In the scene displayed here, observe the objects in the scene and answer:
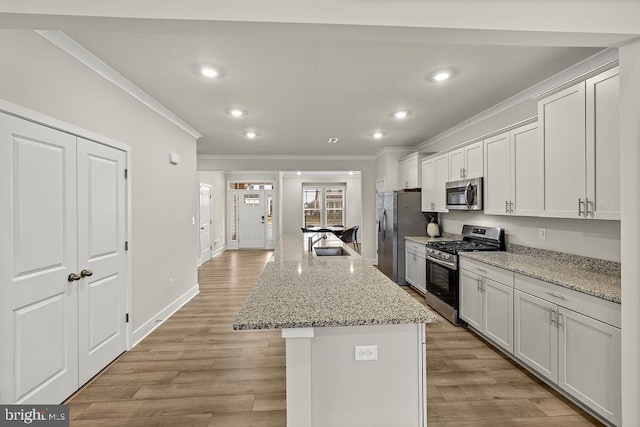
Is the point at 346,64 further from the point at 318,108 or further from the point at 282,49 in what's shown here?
the point at 318,108

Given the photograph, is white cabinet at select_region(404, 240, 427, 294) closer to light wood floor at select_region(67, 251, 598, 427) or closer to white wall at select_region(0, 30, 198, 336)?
light wood floor at select_region(67, 251, 598, 427)

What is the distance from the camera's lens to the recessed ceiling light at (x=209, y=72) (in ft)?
8.22

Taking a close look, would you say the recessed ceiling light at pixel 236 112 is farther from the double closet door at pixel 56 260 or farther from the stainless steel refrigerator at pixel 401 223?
the stainless steel refrigerator at pixel 401 223

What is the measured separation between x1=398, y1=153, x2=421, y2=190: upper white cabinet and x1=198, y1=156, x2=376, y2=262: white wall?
1.00 m

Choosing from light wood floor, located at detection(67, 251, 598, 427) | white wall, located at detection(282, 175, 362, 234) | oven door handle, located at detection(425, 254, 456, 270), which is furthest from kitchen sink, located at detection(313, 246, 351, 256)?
white wall, located at detection(282, 175, 362, 234)

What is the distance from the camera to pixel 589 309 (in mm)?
1856

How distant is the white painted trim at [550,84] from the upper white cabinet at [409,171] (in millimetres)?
620

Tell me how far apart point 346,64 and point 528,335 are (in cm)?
261

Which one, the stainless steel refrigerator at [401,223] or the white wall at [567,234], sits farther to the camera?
the stainless steel refrigerator at [401,223]

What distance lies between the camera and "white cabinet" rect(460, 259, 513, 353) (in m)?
2.60

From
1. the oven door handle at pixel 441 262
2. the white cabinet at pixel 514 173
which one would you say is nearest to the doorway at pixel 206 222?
the oven door handle at pixel 441 262

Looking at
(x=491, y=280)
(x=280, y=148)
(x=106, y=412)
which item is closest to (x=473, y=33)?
(x=491, y=280)

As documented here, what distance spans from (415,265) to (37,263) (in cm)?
432

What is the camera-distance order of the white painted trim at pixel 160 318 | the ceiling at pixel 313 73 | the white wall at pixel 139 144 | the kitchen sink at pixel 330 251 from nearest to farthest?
1. the white wall at pixel 139 144
2. the ceiling at pixel 313 73
3. the white painted trim at pixel 160 318
4. the kitchen sink at pixel 330 251
